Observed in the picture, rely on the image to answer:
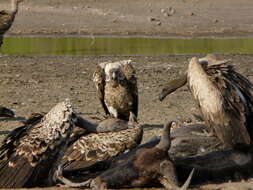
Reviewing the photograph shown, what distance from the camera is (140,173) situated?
21.4 ft

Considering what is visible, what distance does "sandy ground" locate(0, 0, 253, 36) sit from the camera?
27938 mm

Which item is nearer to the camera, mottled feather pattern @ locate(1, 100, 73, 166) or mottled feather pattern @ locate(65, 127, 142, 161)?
mottled feather pattern @ locate(1, 100, 73, 166)

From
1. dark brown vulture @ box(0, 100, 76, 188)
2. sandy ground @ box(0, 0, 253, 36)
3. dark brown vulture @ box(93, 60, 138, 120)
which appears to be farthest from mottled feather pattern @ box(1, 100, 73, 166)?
sandy ground @ box(0, 0, 253, 36)

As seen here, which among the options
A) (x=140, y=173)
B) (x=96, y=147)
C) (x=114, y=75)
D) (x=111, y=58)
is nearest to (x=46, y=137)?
(x=96, y=147)

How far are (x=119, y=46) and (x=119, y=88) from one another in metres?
13.9

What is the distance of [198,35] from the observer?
2759 cm

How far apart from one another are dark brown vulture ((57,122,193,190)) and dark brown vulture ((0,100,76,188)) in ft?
0.82

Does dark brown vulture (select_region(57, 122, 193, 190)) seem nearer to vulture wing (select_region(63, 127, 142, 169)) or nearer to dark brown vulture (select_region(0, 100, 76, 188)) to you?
dark brown vulture (select_region(0, 100, 76, 188))

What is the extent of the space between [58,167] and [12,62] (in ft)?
38.9

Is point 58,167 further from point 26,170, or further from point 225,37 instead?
point 225,37

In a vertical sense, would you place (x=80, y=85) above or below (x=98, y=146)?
below

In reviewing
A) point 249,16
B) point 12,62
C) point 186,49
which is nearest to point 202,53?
point 186,49

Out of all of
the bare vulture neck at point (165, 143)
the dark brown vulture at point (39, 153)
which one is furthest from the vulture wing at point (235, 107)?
the dark brown vulture at point (39, 153)

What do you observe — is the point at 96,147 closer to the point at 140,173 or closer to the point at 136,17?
the point at 140,173
